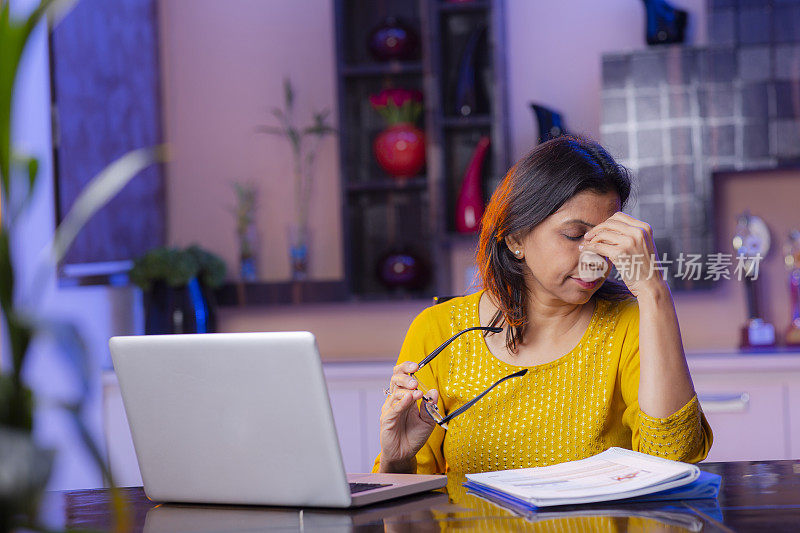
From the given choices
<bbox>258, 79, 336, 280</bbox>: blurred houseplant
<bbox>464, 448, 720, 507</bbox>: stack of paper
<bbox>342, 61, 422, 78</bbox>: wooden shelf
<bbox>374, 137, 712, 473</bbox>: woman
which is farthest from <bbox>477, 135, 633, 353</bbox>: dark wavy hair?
Answer: <bbox>258, 79, 336, 280</bbox>: blurred houseplant

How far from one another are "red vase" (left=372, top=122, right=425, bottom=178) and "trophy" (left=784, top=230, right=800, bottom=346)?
1.42 metres

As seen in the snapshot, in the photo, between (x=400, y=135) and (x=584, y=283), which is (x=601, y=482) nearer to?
(x=584, y=283)

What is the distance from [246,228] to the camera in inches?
142

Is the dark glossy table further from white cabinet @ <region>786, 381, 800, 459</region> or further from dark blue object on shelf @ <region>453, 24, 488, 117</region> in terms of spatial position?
dark blue object on shelf @ <region>453, 24, 488, 117</region>

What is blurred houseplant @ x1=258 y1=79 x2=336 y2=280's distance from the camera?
3594mm

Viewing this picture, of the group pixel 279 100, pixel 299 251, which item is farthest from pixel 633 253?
pixel 279 100

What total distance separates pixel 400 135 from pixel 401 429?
197 cm

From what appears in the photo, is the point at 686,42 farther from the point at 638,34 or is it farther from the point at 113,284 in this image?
the point at 113,284

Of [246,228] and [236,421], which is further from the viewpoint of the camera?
[246,228]

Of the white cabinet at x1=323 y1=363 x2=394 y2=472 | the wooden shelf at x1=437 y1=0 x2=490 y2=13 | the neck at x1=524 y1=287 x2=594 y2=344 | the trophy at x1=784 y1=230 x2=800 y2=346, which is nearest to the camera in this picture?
the neck at x1=524 y1=287 x2=594 y2=344

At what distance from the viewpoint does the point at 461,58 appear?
11.1 feet

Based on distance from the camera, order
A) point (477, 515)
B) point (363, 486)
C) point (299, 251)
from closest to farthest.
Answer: point (477, 515)
point (363, 486)
point (299, 251)

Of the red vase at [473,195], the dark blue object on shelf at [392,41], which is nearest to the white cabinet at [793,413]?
the red vase at [473,195]

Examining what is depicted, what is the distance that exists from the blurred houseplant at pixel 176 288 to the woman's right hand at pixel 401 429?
1.78 m
